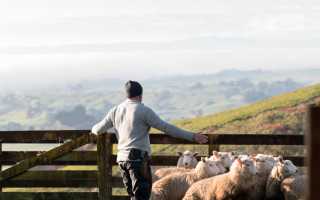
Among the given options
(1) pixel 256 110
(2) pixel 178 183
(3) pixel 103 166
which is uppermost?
(1) pixel 256 110

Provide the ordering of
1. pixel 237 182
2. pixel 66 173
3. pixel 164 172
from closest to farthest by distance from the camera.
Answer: pixel 66 173 < pixel 237 182 < pixel 164 172

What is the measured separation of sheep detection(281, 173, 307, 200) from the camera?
20.5 ft

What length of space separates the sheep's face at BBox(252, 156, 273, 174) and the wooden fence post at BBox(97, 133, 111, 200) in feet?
10.3

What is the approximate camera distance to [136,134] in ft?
17.0

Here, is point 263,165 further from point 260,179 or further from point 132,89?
point 132,89

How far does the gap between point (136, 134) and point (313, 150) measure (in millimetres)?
3915

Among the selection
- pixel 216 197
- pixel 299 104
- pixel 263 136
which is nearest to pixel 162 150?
pixel 299 104

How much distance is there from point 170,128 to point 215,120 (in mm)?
25256

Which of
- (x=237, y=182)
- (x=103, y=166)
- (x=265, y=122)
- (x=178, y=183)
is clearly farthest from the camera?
(x=265, y=122)

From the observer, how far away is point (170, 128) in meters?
5.12

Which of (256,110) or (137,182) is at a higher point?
(256,110)

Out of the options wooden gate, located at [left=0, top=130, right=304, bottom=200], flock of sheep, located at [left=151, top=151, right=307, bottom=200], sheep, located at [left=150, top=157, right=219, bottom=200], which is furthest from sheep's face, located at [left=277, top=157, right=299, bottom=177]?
wooden gate, located at [left=0, top=130, right=304, bottom=200]

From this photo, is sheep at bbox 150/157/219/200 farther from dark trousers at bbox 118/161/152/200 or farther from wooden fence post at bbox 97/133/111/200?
dark trousers at bbox 118/161/152/200

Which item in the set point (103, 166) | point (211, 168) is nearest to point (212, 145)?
point (211, 168)
